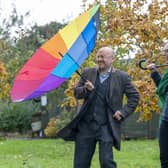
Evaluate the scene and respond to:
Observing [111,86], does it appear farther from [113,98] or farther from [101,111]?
[101,111]

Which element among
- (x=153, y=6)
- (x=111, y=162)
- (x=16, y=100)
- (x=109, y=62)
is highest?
(x=153, y=6)

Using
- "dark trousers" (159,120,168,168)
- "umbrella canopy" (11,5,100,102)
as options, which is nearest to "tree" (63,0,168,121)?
"umbrella canopy" (11,5,100,102)

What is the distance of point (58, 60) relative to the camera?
5.70 metres

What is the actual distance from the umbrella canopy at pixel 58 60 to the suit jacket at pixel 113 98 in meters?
0.25

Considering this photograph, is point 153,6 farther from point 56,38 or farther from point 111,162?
point 111,162

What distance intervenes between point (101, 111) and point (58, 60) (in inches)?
33.4

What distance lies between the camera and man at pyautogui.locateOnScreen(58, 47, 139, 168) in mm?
5262

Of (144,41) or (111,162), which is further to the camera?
(144,41)

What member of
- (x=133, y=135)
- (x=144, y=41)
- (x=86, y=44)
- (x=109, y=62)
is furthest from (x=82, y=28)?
(x=133, y=135)

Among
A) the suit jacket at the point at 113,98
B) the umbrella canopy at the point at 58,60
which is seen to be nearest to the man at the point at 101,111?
the suit jacket at the point at 113,98

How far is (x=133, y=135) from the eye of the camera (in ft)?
61.1

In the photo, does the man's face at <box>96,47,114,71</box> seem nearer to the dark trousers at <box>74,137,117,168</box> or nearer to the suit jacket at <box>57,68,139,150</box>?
the suit jacket at <box>57,68,139,150</box>

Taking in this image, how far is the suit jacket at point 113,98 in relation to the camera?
208 inches

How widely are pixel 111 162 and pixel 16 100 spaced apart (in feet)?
4.41
